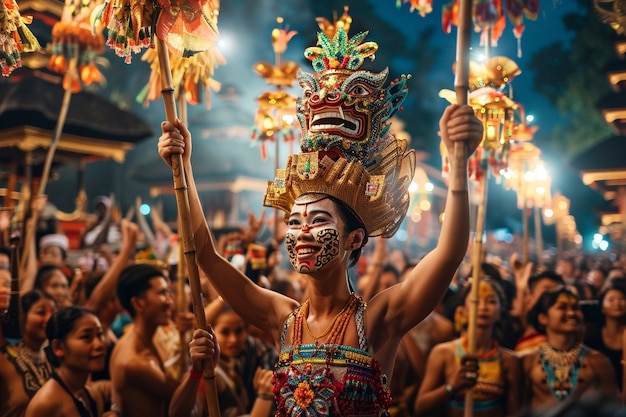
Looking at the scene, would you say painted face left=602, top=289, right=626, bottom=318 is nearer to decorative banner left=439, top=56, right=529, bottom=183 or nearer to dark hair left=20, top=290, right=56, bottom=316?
decorative banner left=439, top=56, right=529, bottom=183

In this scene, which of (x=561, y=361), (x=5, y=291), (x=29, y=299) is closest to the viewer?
(x=5, y=291)

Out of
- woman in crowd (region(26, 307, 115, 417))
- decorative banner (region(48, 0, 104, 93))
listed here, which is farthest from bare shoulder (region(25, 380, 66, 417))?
decorative banner (region(48, 0, 104, 93))

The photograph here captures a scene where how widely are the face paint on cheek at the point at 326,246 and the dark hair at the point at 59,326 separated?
1.65 metres

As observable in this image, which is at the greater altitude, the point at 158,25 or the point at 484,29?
the point at 484,29

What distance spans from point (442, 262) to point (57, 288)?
3515mm

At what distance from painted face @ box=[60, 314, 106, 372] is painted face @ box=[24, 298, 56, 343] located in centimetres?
45

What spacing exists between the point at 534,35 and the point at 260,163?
34.6ft

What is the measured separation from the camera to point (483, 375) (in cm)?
548

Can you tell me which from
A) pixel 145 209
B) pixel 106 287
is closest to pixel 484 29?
pixel 106 287

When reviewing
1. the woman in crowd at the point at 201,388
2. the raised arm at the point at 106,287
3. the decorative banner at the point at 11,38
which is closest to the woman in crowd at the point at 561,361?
the woman in crowd at the point at 201,388

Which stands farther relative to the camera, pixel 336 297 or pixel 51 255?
pixel 51 255

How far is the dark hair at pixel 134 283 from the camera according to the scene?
16.9 feet

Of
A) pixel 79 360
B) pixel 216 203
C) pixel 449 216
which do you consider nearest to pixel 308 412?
pixel 449 216

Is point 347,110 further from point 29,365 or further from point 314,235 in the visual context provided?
point 29,365
